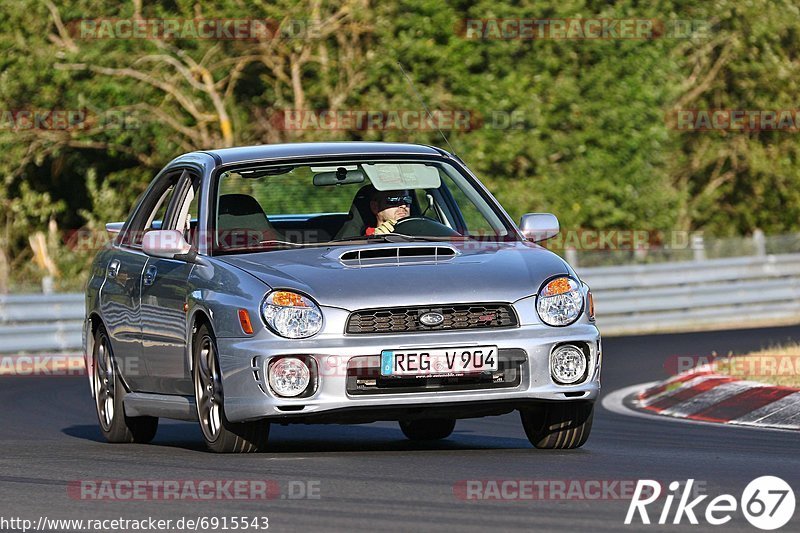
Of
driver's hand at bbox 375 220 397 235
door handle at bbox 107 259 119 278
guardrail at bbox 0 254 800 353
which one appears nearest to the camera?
driver's hand at bbox 375 220 397 235

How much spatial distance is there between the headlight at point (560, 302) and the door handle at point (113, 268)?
3077 millimetres

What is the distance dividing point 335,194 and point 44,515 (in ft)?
69.8

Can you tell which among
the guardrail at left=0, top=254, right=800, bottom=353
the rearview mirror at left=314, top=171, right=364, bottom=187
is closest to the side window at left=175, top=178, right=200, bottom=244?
the rearview mirror at left=314, top=171, right=364, bottom=187

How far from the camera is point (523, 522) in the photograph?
640 cm

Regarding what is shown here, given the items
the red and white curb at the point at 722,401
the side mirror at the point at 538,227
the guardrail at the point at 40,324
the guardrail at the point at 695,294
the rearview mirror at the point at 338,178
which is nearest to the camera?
the side mirror at the point at 538,227

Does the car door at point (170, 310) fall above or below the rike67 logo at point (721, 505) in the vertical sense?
above

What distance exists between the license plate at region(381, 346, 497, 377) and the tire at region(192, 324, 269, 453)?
79 cm

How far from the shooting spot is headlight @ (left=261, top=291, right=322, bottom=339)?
334 inches

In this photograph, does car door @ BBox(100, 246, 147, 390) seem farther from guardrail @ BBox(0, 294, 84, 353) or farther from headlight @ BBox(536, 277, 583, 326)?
guardrail @ BBox(0, 294, 84, 353)

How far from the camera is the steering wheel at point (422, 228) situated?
9.73 m

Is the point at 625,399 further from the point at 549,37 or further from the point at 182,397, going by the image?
the point at 549,37

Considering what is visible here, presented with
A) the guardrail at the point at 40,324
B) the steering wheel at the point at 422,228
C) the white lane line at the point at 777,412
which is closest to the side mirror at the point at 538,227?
the steering wheel at the point at 422,228

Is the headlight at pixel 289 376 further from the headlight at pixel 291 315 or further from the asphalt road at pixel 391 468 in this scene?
the asphalt road at pixel 391 468

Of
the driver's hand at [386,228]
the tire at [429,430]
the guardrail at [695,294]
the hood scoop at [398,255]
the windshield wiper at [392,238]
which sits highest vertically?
the driver's hand at [386,228]
